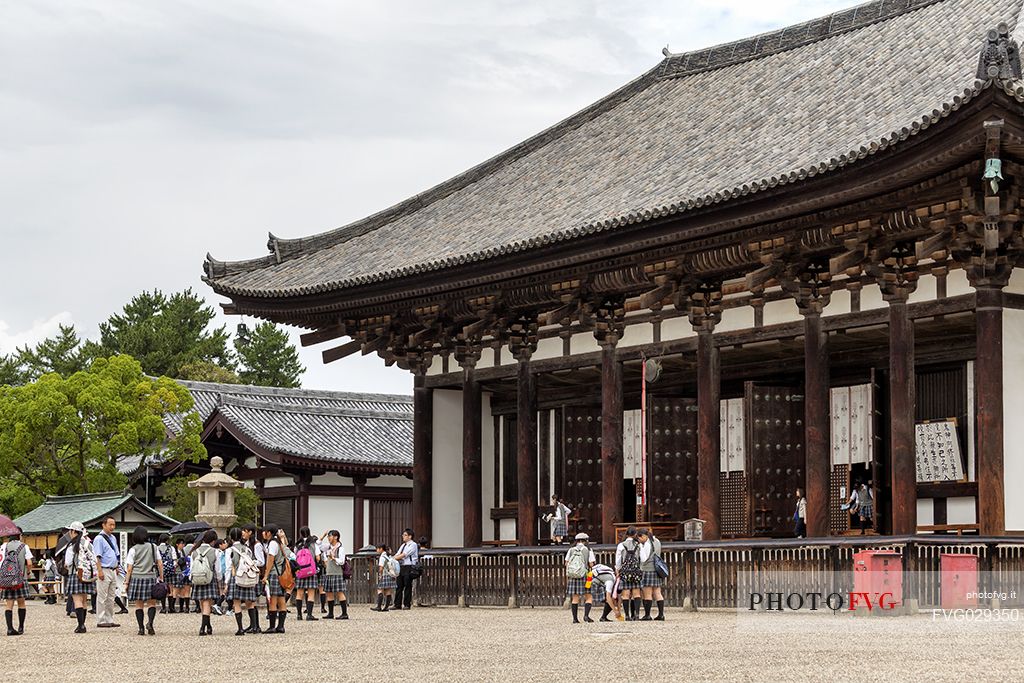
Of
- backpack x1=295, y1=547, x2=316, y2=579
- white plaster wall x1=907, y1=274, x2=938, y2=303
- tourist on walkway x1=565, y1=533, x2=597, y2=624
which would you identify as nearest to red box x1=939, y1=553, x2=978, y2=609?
white plaster wall x1=907, y1=274, x2=938, y2=303

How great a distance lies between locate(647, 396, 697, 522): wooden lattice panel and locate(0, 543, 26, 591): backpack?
32.2 feet

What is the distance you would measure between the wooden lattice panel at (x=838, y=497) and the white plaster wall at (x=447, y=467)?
8.19 m

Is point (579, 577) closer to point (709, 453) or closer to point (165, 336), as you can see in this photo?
point (709, 453)

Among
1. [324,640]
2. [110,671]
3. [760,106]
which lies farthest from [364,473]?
[110,671]

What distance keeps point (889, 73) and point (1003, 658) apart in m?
13.5

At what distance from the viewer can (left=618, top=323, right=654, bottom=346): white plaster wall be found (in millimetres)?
24598

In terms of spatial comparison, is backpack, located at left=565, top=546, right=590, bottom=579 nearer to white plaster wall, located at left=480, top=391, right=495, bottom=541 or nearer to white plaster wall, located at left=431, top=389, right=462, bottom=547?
white plaster wall, located at left=480, top=391, right=495, bottom=541

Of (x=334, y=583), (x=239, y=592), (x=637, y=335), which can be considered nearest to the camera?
(x=239, y=592)

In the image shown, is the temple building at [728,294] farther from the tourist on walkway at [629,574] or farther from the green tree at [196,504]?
the green tree at [196,504]

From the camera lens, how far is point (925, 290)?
20.5 m

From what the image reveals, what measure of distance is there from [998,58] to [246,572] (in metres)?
10.5

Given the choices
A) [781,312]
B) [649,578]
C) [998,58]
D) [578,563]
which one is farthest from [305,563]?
[998,58]

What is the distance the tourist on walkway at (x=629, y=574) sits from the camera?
63.1ft

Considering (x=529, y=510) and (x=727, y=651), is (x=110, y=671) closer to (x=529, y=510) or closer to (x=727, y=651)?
(x=727, y=651)
